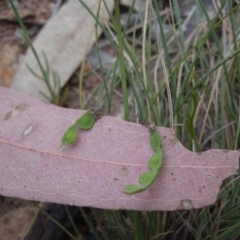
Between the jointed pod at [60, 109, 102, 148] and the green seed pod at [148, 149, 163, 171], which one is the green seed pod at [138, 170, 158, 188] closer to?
the green seed pod at [148, 149, 163, 171]

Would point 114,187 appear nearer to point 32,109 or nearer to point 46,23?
point 32,109

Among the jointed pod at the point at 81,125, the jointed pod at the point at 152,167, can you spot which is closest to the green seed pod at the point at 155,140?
the jointed pod at the point at 152,167

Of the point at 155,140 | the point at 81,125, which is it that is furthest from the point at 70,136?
the point at 155,140

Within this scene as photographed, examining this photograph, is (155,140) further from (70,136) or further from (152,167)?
(70,136)

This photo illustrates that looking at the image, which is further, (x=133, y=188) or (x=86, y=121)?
(x=86, y=121)

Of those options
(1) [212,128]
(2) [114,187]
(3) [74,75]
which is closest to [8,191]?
(2) [114,187]

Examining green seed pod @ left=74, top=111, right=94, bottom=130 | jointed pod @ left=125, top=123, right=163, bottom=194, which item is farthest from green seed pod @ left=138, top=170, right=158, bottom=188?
green seed pod @ left=74, top=111, right=94, bottom=130

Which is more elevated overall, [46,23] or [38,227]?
[46,23]
